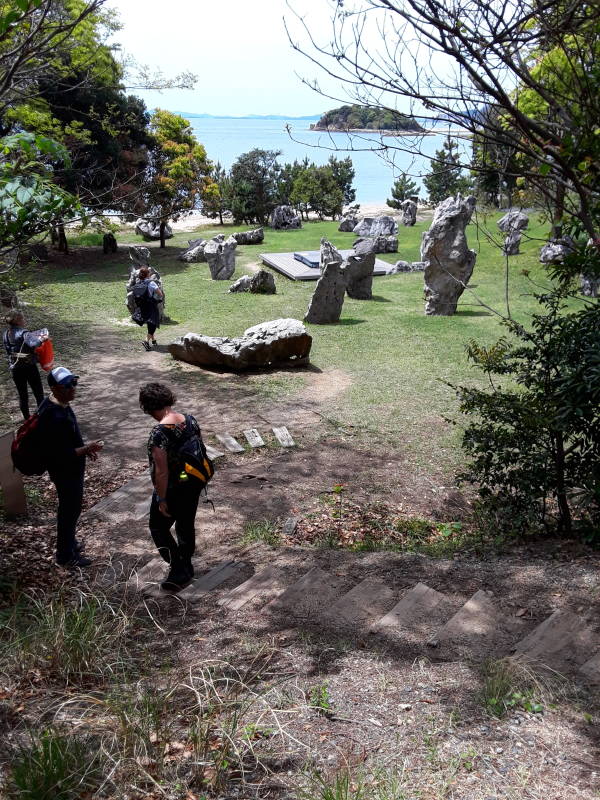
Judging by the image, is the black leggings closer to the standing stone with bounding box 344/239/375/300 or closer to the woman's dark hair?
the woman's dark hair

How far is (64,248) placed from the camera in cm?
2480

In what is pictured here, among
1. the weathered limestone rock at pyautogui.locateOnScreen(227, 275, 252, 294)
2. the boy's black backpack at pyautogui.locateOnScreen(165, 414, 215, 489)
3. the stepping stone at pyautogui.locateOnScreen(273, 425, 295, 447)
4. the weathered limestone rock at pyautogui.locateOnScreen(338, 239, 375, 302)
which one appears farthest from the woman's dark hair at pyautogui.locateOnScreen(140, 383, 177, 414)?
the weathered limestone rock at pyautogui.locateOnScreen(227, 275, 252, 294)

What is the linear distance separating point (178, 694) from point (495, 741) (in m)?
1.51

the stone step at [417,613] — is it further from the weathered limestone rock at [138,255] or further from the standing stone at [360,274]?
the weathered limestone rock at [138,255]

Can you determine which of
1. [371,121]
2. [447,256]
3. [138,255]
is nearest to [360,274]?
[447,256]

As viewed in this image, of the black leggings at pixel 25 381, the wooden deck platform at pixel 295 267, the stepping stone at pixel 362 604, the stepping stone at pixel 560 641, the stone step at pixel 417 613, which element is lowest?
the stepping stone at pixel 362 604

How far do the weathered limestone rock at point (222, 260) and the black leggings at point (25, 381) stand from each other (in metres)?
11.6

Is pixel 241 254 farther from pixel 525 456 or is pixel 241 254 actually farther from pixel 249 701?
pixel 249 701

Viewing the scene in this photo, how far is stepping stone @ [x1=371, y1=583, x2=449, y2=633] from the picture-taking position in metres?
4.43

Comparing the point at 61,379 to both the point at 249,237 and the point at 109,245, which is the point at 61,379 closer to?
the point at 109,245

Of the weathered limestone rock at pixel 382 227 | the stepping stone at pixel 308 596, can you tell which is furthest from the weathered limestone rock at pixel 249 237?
the stepping stone at pixel 308 596

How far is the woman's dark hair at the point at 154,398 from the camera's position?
481 centimetres

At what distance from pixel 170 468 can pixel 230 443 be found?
158 inches

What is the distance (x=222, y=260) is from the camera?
66.8ft
